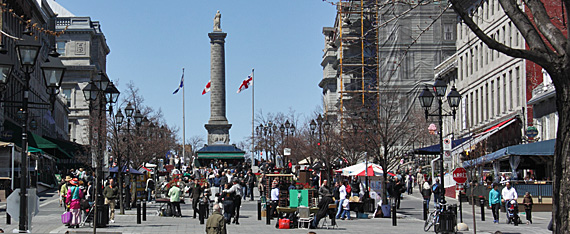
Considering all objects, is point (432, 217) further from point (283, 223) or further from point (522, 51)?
point (522, 51)

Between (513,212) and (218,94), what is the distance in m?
80.0

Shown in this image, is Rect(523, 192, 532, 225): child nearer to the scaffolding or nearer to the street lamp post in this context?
the street lamp post

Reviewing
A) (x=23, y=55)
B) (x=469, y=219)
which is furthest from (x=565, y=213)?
(x=469, y=219)

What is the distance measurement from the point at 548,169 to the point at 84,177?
81.5 ft

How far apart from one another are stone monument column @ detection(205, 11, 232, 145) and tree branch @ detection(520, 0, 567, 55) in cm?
9682

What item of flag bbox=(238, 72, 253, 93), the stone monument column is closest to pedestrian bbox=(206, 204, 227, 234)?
flag bbox=(238, 72, 253, 93)

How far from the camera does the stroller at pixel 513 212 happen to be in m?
31.9

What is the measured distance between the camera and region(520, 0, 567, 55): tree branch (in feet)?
43.5

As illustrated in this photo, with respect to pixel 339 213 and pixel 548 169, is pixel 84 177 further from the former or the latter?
pixel 548 169

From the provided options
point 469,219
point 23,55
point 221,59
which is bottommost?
point 469,219

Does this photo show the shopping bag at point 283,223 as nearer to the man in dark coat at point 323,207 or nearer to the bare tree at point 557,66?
the man in dark coat at point 323,207

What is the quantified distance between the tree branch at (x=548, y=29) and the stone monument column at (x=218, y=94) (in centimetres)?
9682

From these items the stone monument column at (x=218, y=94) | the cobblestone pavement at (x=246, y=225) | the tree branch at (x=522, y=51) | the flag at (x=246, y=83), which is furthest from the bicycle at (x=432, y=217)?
the stone monument column at (x=218, y=94)

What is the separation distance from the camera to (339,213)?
36250 mm
